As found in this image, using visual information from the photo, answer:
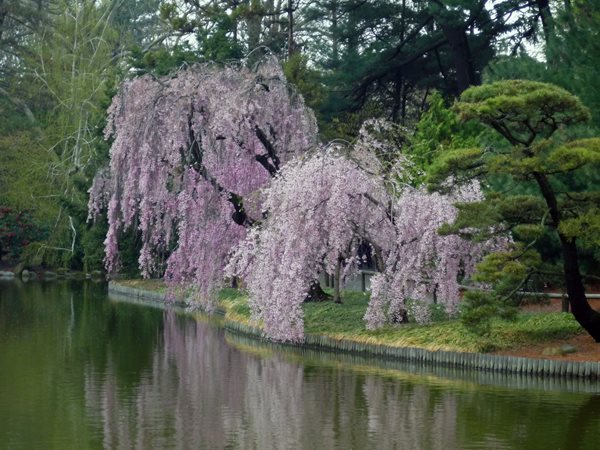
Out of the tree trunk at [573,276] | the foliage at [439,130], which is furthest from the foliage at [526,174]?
the foliage at [439,130]

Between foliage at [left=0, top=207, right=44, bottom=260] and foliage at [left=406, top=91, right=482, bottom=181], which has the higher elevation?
foliage at [left=406, top=91, right=482, bottom=181]

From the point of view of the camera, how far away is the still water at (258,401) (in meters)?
13.9

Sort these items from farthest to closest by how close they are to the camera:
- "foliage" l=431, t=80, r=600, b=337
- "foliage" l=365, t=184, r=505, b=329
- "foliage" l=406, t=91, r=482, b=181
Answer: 1. "foliage" l=406, t=91, r=482, b=181
2. "foliage" l=365, t=184, r=505, b=329
3. "foliage" l=431, t=80, r=600, b=337

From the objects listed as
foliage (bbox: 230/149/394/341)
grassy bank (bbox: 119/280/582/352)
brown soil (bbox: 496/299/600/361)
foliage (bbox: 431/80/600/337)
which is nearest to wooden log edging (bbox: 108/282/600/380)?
grassy bank (bbox: 119/280/582/352)

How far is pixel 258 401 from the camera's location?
661 inches

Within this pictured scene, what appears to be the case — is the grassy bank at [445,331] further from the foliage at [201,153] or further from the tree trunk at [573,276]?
the foliage at [201,153]

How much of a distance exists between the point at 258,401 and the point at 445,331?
5.41 m

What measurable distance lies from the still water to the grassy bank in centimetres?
70

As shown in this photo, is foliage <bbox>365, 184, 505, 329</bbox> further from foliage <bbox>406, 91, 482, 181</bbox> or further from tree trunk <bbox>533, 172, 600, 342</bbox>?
foliage <bbox>406, 91, 482, 181</bbox>

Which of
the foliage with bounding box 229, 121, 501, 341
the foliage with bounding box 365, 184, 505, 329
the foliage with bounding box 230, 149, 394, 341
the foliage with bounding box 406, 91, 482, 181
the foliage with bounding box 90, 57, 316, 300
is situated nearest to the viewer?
the foliage with bounding box 365, 184, 505, 329

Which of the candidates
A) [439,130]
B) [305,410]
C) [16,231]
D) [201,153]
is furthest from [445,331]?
[16,231]

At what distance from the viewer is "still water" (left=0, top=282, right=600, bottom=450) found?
1391cm

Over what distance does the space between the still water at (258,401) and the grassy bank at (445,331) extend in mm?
702

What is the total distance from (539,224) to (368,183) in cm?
436
